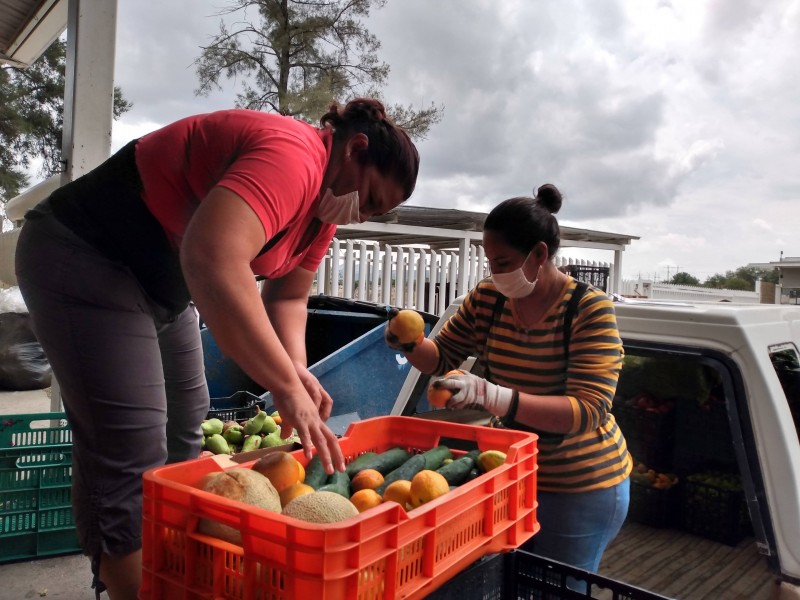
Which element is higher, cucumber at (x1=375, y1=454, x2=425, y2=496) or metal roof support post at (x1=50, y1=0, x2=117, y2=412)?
metal roof support post at (x1=50, y1=0, x2=117, y2=412)

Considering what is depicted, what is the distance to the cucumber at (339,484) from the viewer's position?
4.75ft

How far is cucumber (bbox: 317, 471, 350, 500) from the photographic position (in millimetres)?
1447

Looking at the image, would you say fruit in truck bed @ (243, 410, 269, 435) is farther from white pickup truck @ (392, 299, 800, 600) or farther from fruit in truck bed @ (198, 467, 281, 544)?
fruit in truck bed @ (198, 467, 281, 544)

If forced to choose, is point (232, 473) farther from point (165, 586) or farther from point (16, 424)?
point (16, 424)

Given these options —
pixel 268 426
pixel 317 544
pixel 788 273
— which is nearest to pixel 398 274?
pixel 268 426

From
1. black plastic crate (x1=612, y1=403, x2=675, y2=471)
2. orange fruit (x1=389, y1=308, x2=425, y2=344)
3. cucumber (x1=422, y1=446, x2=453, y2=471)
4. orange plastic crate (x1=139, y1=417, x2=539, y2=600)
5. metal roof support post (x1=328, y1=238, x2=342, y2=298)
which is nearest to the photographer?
orange plastic crate (x1=139, y1=417, x2=539, y2=600)

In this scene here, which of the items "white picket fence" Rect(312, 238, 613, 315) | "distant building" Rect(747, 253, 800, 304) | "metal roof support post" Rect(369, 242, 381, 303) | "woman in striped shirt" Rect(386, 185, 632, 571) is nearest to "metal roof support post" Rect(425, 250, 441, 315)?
"white picket fence" Rect(312, 238, 613, 315)

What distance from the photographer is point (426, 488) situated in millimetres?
1401

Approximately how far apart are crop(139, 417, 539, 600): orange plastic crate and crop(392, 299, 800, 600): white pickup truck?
108cm

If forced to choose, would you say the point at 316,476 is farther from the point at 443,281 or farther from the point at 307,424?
the point at 443,281

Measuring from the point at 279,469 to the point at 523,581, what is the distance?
25.1 inches

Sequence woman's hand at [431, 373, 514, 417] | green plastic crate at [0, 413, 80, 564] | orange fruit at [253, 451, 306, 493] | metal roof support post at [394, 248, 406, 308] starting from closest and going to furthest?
1. orange fruit at [253, 451, 306, 493]
2. woman's hand at [431, 373, 514, 417]
3. green plastic crate at [0, 413, 80, 564]
4. metal roof support post at [394, 248, 406, 308]

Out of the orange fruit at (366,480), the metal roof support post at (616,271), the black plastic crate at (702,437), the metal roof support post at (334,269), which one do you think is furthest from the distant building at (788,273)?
the orange fruit at (366,480)

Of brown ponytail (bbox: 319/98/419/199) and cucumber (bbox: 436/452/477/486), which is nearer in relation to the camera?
cucumber (bbox: 436/452/477/486)
